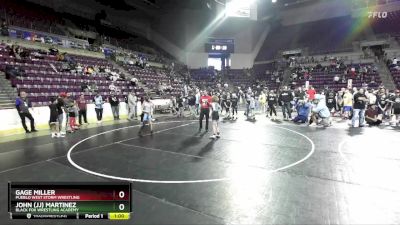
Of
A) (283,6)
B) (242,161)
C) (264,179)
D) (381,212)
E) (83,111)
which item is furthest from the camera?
(283,6)

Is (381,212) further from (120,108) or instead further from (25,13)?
(25,13)

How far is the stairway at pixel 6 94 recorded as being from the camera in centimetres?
1496

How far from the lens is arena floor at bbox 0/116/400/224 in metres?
4.78

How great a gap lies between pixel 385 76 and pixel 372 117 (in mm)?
19956

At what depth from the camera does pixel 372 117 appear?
15.1m

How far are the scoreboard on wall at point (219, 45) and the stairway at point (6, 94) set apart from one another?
30722mm

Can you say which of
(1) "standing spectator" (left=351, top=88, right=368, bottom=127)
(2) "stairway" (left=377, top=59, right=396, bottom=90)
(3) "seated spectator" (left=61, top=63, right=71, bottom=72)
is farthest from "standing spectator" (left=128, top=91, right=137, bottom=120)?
(2) "stairway" (left=377, top=59, right=396, bottom=90)

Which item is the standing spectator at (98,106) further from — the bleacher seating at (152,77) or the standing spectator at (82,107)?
the bleacher seating at (152,77)

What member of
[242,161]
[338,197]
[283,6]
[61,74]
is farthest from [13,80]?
[283,6]

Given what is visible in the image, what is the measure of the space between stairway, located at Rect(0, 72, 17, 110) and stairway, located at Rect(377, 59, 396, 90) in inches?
1290

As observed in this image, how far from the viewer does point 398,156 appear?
8.40m

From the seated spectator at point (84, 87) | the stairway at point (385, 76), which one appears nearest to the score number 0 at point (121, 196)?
the seated spectator at point (84, 87)

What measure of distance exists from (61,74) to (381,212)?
2094 centimetres

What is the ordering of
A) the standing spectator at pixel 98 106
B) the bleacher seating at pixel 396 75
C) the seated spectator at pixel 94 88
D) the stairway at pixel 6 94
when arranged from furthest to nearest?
1. the bleacher seating at pixel 396 75
2. the seated spectator at pixel 94 88
3. the standing spectator at pixel 98 106
4. the stairway at pixel 6 94
